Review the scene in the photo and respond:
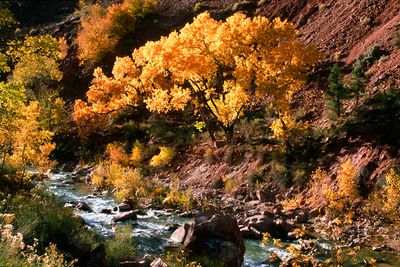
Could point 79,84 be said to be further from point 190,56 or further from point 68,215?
point 68,215

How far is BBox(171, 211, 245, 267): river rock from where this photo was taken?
13.9 m

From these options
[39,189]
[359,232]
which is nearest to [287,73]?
[359,232]

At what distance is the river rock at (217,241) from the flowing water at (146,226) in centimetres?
104

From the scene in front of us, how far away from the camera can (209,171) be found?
2839 cm

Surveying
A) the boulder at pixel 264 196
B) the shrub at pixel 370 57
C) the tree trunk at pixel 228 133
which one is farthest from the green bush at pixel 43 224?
the shrub at pixel 370 57

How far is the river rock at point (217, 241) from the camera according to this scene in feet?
45.6

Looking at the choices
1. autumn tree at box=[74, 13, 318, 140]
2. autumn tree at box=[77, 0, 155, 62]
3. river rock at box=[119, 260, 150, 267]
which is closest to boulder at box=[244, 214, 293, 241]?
autumn tree at box=[74, 13, 318, 140]

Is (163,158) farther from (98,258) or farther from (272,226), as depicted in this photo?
(98,258)

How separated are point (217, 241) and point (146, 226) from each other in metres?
5.92

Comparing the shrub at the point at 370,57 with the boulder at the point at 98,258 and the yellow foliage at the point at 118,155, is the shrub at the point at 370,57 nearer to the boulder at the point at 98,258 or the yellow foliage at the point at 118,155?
the yellow foliage at the point at 118,155

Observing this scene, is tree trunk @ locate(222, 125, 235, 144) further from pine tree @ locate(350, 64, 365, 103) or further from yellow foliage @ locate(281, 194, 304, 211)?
pine tree @ locate(350, 64, 365, 103)

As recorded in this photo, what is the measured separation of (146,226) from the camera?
63.2 feet

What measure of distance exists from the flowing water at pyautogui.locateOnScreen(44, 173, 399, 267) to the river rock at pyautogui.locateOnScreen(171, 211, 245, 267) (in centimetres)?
104

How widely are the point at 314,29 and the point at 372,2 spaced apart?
5287 mm
